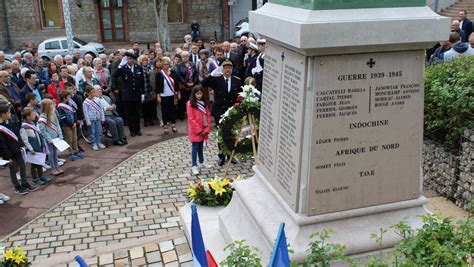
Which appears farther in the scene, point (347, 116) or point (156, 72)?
point (156, 72)

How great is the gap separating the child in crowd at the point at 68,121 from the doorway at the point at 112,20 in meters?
23.7

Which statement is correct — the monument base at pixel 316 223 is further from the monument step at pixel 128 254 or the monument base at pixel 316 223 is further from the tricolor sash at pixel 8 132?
the tricolor sash at pixel 8 132

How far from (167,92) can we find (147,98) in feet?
2.02

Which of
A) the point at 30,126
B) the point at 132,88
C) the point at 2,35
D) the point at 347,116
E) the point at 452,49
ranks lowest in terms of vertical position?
the point at 2,35

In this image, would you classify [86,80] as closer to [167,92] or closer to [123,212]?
[167,92]

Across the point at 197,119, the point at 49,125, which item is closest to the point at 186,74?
the point at 197,119

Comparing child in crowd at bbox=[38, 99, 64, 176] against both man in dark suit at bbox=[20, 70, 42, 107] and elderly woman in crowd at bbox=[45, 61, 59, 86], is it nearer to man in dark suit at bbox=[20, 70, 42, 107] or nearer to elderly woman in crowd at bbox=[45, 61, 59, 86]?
man in dark suit at bbox=[20, 70, 42, 107]

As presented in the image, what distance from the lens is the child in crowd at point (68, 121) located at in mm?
10898

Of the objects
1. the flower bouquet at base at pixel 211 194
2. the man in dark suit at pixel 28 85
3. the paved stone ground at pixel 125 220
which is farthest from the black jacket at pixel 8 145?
the flower bouquet at base at pixel 211 194

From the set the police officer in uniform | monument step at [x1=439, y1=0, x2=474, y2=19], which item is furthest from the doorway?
the police officer in uniform

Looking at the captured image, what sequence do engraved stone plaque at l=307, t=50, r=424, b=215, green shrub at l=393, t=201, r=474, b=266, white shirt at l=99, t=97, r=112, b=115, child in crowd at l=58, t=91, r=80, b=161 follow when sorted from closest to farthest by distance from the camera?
green shrub at l=393, t=201, r=474, b=266
engraved stone plaque at l=307, t=50, r=424, b=215
child in crowd at l=58, t=91, r=80, b=161
white shirt at l=99, t=97, r=112, b=115

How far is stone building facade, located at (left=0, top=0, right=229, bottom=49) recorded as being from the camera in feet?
107

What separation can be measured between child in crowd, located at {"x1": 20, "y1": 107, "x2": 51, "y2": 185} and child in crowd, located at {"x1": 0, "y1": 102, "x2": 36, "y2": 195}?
0.13m

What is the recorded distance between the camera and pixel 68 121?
1091 cm
